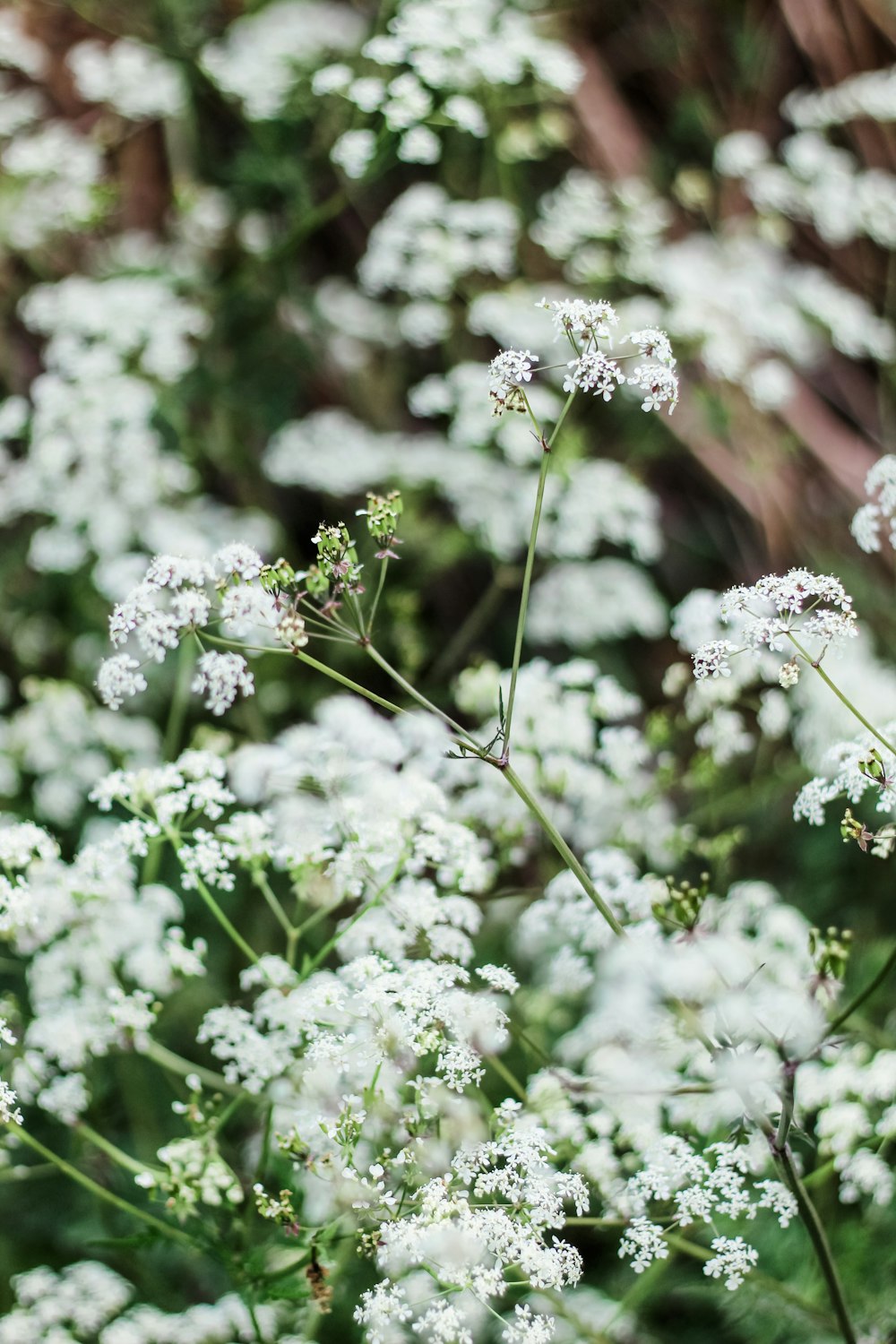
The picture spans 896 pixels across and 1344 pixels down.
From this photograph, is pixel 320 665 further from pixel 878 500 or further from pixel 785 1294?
pixel 785 1294

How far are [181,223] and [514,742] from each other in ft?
6.54

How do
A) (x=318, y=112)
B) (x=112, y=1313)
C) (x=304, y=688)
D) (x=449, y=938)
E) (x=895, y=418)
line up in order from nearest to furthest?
(x=449, y=938)
(x=112, y=1313)
(x=318, y=112)
(x=304, y=688)
(x=895, y=418)

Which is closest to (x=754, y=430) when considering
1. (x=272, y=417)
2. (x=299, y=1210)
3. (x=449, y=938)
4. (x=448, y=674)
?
(x=448, y=674)

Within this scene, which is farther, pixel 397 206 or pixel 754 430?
pixel 754 430

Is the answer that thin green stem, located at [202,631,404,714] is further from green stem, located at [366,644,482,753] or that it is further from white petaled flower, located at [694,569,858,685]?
white petaled flower, located at [694,569,858,685]

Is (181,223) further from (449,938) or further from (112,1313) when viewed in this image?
(112,1313)

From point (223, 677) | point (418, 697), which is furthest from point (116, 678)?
point (418, 697)

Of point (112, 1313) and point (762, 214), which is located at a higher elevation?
point (762, 214)

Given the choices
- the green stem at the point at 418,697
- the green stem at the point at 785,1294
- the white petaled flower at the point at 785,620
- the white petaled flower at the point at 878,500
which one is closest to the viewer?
the green stem at the point at 418,697

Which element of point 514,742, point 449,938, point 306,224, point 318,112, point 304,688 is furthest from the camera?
point 304,688

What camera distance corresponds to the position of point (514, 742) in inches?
78.0

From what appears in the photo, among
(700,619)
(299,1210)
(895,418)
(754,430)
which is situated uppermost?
(700,619)

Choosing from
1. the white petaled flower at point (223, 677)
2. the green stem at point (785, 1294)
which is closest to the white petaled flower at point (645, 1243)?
the green stem at point (785, 1294)

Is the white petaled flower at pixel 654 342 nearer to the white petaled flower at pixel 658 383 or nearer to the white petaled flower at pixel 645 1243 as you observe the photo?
the white petaled flower at pixel 658 383
